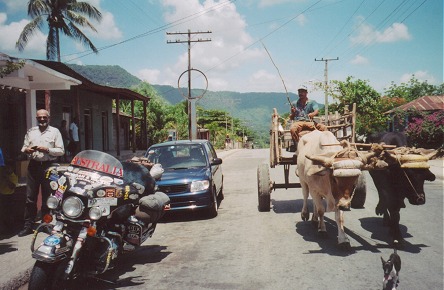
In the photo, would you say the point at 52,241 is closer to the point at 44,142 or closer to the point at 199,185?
the point at 44,142

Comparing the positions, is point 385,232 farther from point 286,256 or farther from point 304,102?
point 304,102

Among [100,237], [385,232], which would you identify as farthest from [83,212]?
[385,232]

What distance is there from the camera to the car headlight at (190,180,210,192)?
8.43m

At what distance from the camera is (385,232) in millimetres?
6973

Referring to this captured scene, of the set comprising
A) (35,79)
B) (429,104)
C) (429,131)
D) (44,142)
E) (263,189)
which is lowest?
(263,189)

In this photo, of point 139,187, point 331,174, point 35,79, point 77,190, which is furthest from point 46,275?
point 35,79

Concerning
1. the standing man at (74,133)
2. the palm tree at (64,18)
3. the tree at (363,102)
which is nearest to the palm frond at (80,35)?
the palm tree at (64,18)

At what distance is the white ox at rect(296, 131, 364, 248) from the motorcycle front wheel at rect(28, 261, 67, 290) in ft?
11.4

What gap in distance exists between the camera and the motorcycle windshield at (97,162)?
4.63 meters

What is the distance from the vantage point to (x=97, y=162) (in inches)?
184

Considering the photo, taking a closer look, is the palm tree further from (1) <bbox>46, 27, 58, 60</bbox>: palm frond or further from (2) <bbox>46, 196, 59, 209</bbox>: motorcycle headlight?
(2) <bbox>46, 196, 59, 209</bbox>: motorcycle headlight

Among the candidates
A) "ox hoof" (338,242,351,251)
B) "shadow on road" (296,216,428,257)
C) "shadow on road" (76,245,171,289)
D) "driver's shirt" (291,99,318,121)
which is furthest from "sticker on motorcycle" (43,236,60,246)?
"driver's shirt" (291,99,318,121)

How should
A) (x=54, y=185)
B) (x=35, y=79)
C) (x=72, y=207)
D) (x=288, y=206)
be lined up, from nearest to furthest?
(x=72, y=207) < (x=54, y=185) < (x=288, y=206) < (x=35, y=79)

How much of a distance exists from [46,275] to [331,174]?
3815mm
